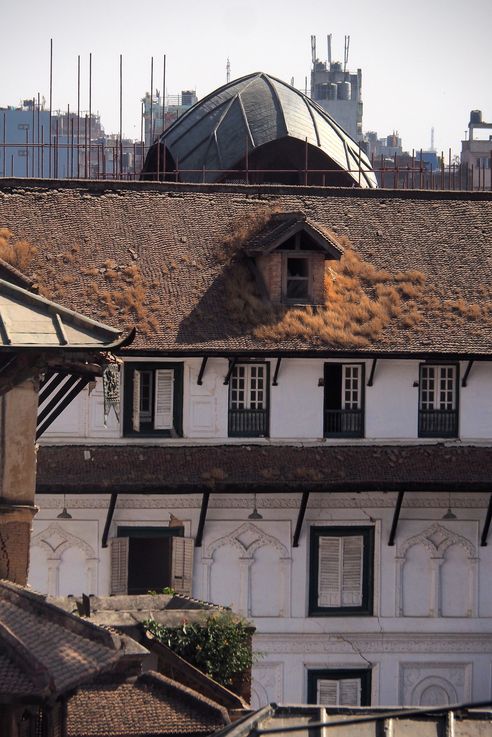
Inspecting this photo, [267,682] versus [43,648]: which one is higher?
[43,648]

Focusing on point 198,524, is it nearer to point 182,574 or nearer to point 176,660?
point 182,574

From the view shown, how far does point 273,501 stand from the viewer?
44.6m

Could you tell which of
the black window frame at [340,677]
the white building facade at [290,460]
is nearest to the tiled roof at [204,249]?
the white building facade at [290,460]

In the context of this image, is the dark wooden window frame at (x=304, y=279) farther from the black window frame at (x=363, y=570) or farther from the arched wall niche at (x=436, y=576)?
the arched wall niche at (x=436, y=576)

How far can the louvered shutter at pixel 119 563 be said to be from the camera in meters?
43.6

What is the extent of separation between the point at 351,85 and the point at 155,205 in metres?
94.4

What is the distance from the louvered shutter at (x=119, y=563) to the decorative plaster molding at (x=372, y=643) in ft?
9.57

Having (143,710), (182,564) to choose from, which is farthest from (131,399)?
(143,710)

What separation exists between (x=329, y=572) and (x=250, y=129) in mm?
19695

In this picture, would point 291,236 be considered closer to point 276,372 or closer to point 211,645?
point 276,372

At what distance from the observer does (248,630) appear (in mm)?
33781

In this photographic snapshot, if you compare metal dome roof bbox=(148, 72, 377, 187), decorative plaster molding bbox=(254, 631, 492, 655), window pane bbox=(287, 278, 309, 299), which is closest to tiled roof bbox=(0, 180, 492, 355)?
window pane bbox=(287, 278, 309, 299)

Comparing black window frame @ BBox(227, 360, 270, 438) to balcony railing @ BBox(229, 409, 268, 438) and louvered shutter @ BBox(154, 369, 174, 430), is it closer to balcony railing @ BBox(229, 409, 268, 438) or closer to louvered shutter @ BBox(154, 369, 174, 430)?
balcony railing @ BBox(229, 409, 268, 438)

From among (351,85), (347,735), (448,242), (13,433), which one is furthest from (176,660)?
(351,85)
